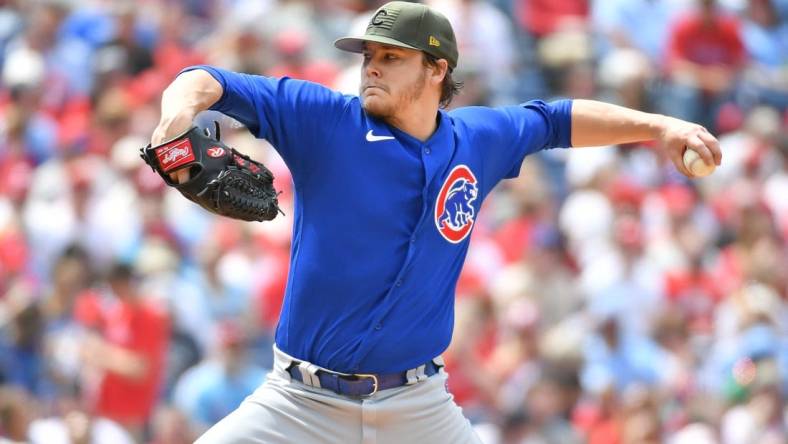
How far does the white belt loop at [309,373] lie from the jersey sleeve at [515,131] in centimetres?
98

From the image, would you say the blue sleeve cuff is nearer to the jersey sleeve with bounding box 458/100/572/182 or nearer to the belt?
the jersey sleeve with bounding box 458/100/572/182

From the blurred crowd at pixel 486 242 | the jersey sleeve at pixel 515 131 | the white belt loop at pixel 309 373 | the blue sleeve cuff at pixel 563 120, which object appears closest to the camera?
the white belt loop at pixel 309 373

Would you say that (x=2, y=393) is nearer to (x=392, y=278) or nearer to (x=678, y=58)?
(x=392, y=278)

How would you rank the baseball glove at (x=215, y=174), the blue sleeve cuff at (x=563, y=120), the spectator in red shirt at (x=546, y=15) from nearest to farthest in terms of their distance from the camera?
the baseball glove at (x=215, y=174) < the blue sleeve cuff at (x=563, y=120) < the spectator in red shirt at (x=546, y=15)

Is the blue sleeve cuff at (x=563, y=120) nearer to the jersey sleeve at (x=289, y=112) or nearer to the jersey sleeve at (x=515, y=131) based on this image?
the jersey sleeve at (x=515, y=131)

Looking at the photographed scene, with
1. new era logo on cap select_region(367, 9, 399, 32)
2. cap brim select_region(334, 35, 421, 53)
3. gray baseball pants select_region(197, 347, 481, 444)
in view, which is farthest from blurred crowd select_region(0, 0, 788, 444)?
new era logo on cap select_region(367, 9, 399, 32)

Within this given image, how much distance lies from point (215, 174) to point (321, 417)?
96 centimetres

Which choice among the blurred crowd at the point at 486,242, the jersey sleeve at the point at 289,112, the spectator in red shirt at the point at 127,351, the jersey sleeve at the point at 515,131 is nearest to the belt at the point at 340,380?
the jersey sleeve at the point at 289,112

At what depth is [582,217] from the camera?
991 centimetres

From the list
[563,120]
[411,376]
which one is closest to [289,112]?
[411,376]

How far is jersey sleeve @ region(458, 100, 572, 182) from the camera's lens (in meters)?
5.12

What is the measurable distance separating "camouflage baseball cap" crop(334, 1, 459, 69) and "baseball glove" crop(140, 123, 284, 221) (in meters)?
0.66

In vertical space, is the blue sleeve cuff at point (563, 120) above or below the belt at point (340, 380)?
above

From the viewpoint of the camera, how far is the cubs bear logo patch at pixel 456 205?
191 inches
